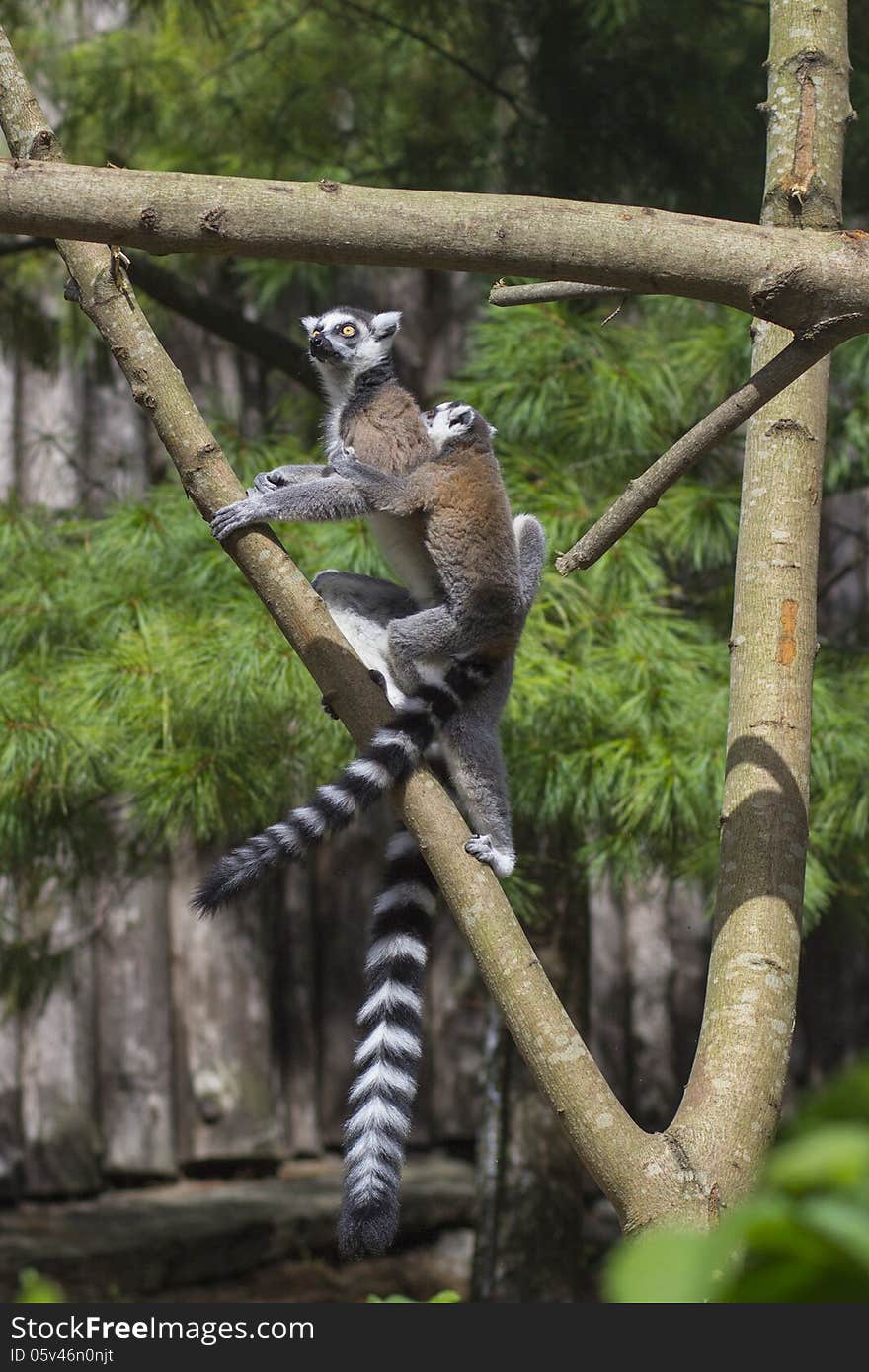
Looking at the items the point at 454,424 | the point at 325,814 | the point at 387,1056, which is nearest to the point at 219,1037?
the point at 454,424

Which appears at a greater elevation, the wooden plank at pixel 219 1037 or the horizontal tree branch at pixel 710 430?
the horizontal tree branch at pixel 710 430

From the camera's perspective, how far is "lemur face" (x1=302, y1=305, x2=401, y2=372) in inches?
118

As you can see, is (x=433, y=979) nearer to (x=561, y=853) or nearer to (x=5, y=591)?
(x=561, y=853)

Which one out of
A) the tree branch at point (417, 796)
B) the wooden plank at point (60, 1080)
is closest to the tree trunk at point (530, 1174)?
the wooden plank at point (60, 1080)

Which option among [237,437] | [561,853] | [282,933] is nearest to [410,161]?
[237,437]

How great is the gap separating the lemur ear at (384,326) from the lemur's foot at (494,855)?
1209 mm

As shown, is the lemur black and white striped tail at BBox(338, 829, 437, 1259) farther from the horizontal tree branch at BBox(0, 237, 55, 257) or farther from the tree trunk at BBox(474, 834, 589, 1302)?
the horizontal tree branch at BBox(0, 237, 55, 257)

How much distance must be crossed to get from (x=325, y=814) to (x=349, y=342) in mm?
1368

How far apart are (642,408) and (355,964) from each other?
240 centimetres

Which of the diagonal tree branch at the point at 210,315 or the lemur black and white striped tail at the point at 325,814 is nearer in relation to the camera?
the lemur black and white striped tail at the point at 325,814

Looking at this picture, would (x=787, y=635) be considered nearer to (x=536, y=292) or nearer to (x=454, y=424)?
(x=536, y=292)

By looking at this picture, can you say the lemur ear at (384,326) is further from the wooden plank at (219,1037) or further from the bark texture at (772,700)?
the wooden plank at (219,1037)

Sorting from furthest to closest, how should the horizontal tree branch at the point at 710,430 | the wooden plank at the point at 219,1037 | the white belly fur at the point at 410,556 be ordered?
the wooden plank at the point at 219,1037, the white belly fur at the point at 410,556, the horizontal tree branch at the point at 710,430

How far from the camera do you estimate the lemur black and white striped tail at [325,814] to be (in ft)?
5.90
